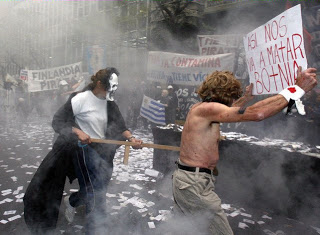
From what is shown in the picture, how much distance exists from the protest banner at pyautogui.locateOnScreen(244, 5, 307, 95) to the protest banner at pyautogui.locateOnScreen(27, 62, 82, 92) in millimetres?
5106

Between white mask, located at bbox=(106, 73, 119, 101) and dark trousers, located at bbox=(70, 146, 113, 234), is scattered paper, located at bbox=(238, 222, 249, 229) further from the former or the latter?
white mask, located at bbox=(106, 73, 119, 101)

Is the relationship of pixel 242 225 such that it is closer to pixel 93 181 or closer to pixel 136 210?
pixel 136 210

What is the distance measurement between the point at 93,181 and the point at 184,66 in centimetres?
391

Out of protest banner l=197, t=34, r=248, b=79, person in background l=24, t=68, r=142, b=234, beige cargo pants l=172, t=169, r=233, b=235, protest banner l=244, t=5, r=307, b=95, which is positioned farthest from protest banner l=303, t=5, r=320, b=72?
beige cargo pants l=172, t=169, r=233, b=235

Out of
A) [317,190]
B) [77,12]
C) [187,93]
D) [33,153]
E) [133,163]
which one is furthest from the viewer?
[187,93]

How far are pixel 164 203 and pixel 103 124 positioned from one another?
1404mm

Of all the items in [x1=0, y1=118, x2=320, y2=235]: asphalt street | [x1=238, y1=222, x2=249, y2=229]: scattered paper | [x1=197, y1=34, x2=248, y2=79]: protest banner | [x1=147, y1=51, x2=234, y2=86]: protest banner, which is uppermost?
[x1=197, y1=34, x2=248, y2=79]: protest banner

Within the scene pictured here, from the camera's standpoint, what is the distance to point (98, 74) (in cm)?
263

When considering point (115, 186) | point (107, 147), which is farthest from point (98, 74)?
point (115, 186)

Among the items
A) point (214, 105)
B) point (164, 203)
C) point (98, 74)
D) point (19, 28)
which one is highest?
point (19, 28)

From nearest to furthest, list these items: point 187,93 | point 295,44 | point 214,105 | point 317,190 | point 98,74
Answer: point 214,105, point 295,44, point 98,74, point 317,190, point 187,93

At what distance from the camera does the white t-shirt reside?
2617 millimetres

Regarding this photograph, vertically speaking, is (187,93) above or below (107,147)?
above

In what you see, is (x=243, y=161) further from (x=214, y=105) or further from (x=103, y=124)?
(x=214, y=105)
